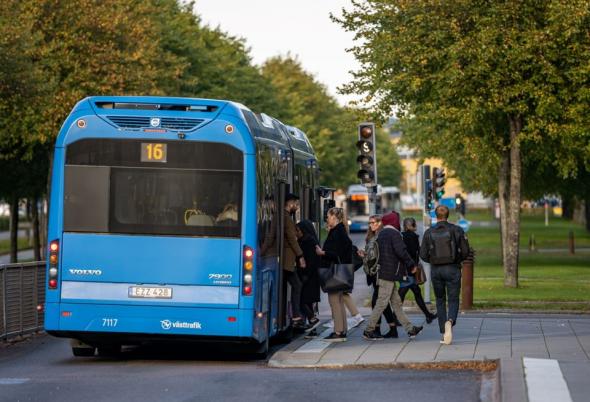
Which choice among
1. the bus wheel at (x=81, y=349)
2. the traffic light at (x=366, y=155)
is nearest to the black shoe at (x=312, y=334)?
the bus wheel at (x=81, y=349)

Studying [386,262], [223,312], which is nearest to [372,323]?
[386,262]

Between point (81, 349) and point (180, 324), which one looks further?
point (81, 349)

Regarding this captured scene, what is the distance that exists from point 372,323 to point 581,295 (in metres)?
12.6

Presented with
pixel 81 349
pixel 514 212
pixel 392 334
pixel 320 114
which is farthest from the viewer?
pixel 320 114

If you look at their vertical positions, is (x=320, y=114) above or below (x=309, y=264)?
above

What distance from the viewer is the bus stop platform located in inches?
485

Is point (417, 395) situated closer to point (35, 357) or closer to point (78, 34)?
point (35, 357)

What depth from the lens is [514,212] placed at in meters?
33.1

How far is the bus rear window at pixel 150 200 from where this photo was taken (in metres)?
14.9

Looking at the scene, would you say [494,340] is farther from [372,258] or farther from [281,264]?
[281,264]

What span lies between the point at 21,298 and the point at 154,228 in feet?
16.8

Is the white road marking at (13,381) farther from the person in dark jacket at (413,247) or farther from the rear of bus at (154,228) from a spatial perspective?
the person in dark jacket at (413,247)

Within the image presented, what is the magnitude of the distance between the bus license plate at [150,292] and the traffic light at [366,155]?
31.4ft

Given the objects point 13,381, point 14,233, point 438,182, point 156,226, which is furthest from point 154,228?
point 14,233
